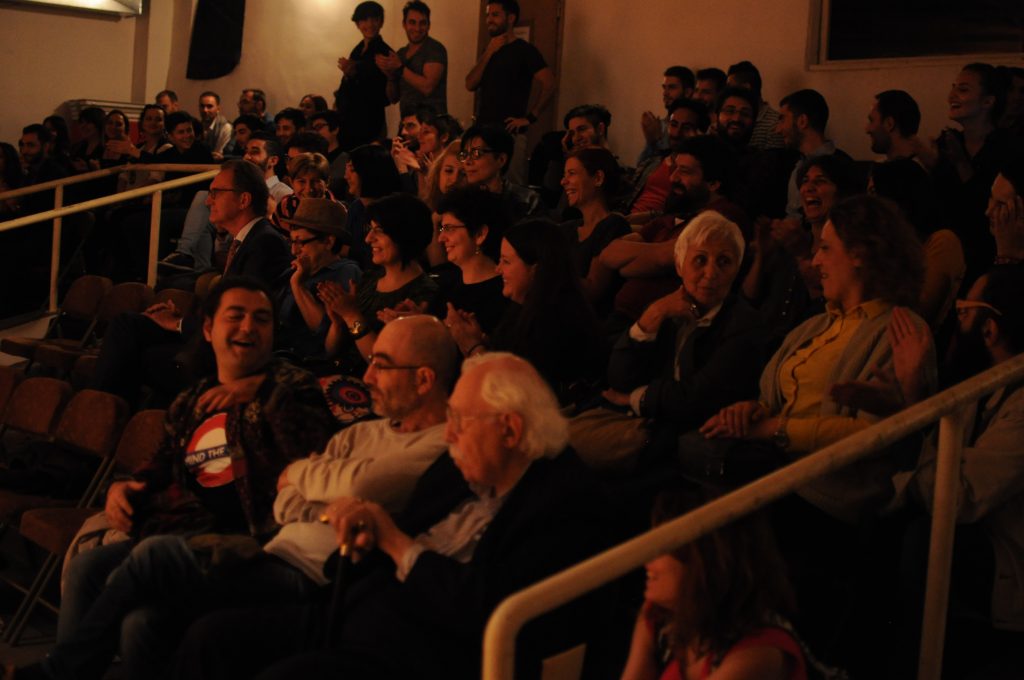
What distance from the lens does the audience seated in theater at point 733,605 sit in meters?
2.23

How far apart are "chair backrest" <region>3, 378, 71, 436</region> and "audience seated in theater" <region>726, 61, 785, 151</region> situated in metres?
3.20

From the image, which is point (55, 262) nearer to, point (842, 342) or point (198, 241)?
point (198, 241)

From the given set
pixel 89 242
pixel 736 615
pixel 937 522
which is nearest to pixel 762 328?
pixel 937 522

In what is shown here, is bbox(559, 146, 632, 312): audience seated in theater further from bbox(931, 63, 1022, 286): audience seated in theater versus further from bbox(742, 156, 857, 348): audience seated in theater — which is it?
bbox(931, 63, 1022, 286): audience seated in theater

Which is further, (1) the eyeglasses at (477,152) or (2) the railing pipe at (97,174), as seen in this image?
(2) the railing pipe at (97,174)

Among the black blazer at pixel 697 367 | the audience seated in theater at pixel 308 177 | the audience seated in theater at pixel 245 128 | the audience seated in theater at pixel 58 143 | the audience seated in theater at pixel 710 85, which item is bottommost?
the black blazer at pixel 697 367

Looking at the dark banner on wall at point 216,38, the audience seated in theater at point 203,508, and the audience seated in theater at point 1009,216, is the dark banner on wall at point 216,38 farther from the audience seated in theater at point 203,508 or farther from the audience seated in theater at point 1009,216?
the audience seated in theater at point 1009,216

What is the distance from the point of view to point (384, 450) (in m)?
3.16

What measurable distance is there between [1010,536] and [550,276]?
150 centimetres

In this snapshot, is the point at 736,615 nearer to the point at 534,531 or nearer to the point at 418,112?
the point at 534,531

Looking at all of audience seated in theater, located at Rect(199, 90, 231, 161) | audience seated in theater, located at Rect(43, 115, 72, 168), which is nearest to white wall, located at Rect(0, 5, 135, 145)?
audience seated in theater, located at Rect(199, 90, 231, 161)

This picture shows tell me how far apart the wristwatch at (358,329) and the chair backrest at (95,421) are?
0.78 meters

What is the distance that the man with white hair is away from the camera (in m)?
2.52

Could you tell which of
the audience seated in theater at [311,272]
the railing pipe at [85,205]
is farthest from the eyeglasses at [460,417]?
the railing pipe at [85,205]
